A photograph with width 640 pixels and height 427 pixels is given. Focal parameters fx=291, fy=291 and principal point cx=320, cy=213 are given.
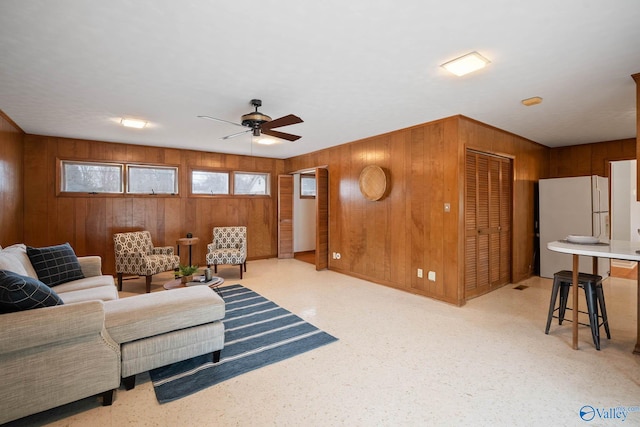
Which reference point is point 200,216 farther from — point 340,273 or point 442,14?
point 442,14

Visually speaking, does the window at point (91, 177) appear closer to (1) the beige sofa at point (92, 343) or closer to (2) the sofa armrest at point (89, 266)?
(2) the sofa armrest at point (89, 266)

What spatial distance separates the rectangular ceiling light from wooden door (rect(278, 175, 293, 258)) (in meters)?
3.20

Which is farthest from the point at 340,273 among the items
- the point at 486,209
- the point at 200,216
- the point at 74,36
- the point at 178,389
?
the point at 74,36

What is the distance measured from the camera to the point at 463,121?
3729mm

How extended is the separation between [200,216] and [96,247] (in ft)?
5.88

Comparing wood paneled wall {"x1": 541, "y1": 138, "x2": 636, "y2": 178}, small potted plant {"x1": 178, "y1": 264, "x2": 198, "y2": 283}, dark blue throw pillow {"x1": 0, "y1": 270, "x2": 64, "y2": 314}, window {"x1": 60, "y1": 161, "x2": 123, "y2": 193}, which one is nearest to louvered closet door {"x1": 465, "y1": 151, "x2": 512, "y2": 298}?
wood paneled wall {"x1": 541, "y1": 138, "x2": 636, "y2": 178}

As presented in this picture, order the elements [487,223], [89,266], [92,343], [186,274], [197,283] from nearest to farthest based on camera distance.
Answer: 1. [92,343]
2. [89,266]
3. [197,283]
4. [186,274]
5. [487,223]

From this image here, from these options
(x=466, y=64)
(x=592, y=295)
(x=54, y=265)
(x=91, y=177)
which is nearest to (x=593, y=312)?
(x=592, y=295)

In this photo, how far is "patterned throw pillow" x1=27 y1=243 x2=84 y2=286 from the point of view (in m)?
2.88

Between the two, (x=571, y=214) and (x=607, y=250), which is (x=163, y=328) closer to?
(x=607, y=250)

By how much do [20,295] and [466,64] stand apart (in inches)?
135

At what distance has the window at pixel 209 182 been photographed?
605 cm

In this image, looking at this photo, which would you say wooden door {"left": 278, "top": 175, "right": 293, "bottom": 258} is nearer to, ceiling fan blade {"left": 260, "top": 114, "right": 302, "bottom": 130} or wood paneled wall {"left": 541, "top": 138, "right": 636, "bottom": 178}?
ceiling fan blade {"left": 260, "top": 114, "right": 302, "bottom": 130}

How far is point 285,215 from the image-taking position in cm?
694
